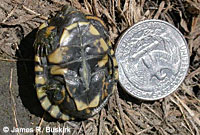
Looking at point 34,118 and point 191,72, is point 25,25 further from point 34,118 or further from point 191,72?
point 191,72

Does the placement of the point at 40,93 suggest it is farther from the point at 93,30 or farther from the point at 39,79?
the point at 93,30

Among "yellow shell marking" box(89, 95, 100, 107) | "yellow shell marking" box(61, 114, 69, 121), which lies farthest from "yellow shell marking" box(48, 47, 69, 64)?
"yellow shell marking" box(61, 114, 69, 121)

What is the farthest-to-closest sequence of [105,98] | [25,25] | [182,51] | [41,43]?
1. [182,51]
2. [25,25]
3. [105,98]
4. [41,43]

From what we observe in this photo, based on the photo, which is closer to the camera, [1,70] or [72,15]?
[72,15]

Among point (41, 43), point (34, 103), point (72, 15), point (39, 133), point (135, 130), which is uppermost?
point (72, 15)

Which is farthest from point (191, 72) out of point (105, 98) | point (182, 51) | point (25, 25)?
point (25, 25)

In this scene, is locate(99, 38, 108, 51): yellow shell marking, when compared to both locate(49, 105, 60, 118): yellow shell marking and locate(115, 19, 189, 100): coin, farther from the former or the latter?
locate(49, 105, 60, 118): yellow shell marking
